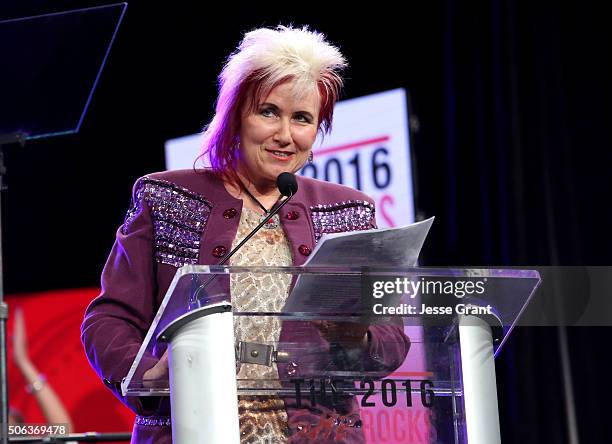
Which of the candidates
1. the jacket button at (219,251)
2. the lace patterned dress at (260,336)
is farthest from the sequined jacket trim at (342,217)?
the lace patterned dress at (260,336)

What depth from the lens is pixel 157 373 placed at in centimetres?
138

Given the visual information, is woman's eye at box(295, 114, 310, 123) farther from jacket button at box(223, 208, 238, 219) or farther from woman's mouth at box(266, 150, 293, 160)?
jacket button at box(223, 208, 238, 219)

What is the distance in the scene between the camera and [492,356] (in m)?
1.44

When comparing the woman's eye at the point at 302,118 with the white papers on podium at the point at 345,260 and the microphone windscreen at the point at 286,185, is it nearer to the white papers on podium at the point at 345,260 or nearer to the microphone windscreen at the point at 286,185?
the microphone windscreen at the point at 286,185

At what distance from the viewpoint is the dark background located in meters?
3.47

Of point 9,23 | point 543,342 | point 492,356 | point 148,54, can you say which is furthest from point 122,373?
point 148,54

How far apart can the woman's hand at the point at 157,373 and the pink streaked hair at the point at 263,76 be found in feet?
2.33

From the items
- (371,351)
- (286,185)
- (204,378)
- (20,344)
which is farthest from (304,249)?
(20,344)

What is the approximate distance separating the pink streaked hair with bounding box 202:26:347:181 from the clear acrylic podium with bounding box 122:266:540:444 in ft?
2.09

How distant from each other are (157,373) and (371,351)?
31 cm

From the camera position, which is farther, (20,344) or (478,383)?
(20,344)

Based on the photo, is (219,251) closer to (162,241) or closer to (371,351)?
(162,241)
